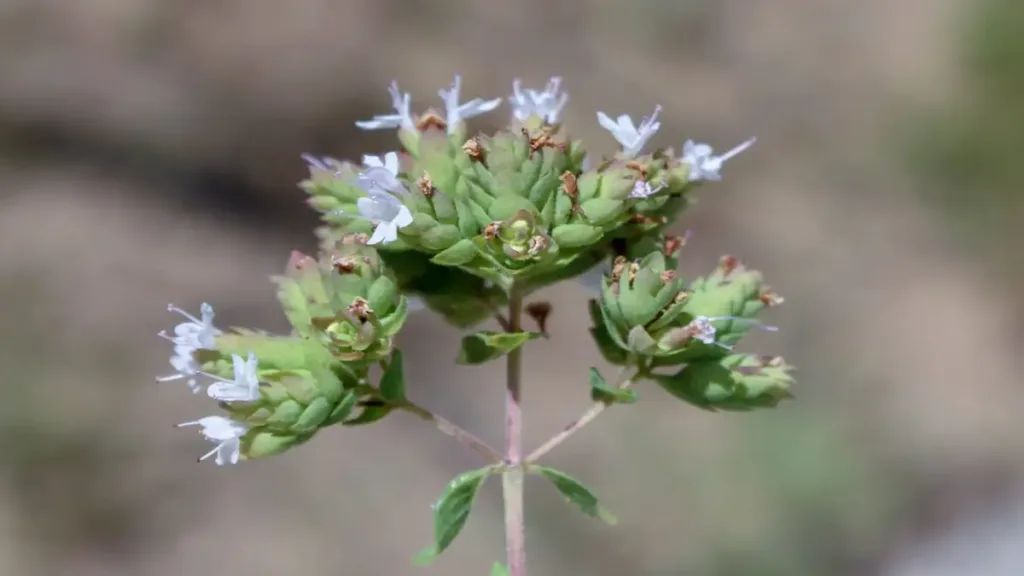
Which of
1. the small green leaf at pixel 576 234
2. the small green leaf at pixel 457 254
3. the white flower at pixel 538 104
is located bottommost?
the small green leaf at pixel 457 254

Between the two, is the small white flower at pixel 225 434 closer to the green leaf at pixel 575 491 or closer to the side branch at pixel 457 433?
the side branch at pixel 457 433

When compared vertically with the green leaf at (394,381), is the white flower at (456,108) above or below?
above

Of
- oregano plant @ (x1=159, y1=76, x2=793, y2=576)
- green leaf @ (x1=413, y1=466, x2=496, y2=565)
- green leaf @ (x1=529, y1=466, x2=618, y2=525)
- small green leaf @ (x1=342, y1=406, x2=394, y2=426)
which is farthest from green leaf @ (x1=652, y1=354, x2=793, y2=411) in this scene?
small green leaf @ (x1=342, y1=406, x2=394, y2=426)

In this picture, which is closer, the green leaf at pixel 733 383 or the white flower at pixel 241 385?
the white flower at pixel 241 385

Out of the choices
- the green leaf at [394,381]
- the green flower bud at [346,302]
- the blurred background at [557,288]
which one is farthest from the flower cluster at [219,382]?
the blurred background at [557,288]

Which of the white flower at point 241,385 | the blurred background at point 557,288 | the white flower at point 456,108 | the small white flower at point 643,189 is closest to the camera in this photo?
the white flower at point 241,385

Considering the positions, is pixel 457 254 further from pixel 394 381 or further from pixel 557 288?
pixel 557 288

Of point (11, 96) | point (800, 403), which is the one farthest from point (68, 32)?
point (800, 403)

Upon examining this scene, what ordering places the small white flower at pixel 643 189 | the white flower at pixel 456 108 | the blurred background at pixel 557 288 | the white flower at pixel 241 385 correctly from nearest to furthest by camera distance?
1. the white flower at pixel 241 385
2. the small white flower at pixel 643 189
3. the white flower at pixel 456 108
4. the blurred background at pixel 557 288
